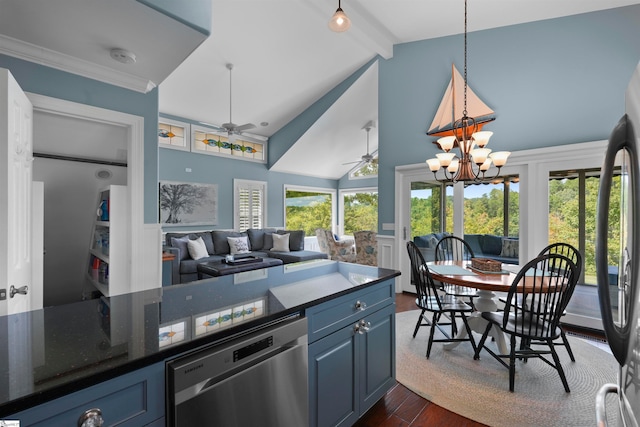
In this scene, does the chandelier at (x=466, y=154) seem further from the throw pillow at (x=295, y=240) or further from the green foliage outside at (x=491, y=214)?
the throw pillow at (x=295, y=240)

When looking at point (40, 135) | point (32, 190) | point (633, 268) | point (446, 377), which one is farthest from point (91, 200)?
point (633, 268)

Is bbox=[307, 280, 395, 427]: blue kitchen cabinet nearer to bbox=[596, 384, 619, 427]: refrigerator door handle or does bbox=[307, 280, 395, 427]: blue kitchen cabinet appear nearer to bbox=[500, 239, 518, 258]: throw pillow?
bbox=[596, 384, 619, 427]: refrigerator door handle

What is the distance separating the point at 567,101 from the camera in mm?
3486

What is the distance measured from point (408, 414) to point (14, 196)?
268 centimetres

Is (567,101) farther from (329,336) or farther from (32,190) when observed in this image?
(32,190)

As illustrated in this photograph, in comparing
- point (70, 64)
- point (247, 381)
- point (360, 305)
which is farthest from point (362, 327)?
point (70, 64)

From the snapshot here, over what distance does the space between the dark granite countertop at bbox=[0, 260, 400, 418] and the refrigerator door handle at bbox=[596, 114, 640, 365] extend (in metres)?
1.03

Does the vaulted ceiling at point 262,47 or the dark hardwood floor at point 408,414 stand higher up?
the vaulted ceiling at point 262,47

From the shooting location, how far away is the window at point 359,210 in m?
8.96

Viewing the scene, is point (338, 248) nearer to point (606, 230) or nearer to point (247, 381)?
point (247, 381)

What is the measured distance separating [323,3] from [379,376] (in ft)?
14.1

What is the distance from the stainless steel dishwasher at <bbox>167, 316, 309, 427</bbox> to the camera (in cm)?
97

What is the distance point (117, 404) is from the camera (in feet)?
2.78

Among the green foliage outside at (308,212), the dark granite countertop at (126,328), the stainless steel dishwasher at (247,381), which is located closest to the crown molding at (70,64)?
the dark granite countertop at (126,328)
